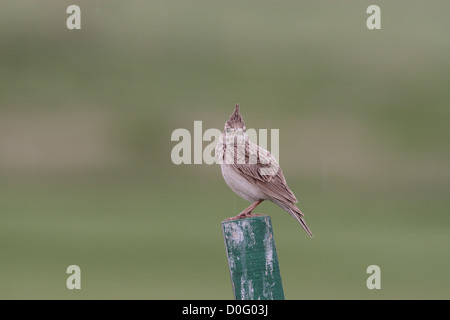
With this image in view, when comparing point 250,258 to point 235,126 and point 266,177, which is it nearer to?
point 266,177

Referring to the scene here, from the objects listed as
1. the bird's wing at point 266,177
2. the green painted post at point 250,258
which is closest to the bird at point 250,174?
the bird's wing at point 266,177

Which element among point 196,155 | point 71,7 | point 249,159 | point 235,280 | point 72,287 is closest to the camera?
point 235,280

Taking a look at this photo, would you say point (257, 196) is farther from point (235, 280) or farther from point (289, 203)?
point (235, 280)

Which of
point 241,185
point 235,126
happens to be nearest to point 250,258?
point 241,185

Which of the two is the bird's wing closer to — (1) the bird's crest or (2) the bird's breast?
(2) the bird's breast

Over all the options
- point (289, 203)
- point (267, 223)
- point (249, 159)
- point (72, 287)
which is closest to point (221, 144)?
point (249, 159)

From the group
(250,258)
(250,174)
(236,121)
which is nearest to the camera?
(250,258)
